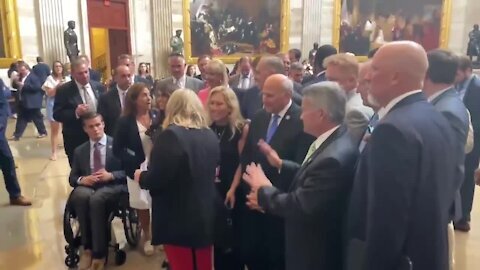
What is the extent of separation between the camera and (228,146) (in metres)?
3.29

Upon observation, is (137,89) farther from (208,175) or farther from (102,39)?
(102,39)

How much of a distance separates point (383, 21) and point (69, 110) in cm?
1512

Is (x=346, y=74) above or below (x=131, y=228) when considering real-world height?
above

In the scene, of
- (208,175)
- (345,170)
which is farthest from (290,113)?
(345,170)

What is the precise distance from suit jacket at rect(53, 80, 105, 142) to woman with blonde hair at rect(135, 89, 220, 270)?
2266 mm

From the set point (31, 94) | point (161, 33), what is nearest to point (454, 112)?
point (31, 94)

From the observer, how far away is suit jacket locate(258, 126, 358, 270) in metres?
1.95

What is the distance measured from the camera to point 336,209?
6.65 feet

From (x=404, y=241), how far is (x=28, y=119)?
9.61 m

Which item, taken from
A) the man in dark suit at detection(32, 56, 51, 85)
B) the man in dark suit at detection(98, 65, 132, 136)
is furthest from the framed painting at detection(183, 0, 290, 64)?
the man in dark suit at detection(98, 65, 132, 136)

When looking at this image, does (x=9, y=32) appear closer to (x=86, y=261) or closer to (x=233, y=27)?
(x=233, y=27)

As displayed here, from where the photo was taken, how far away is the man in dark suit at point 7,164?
17.1 feet

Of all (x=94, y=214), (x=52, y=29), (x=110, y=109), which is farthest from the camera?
(x=52, y=29)

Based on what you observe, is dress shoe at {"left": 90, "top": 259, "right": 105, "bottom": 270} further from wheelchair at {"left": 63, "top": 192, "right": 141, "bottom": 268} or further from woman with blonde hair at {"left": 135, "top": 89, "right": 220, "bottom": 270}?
woman with blonde hair at {"left": 135, "top": 89, "right": 220, "bottom": 270}
